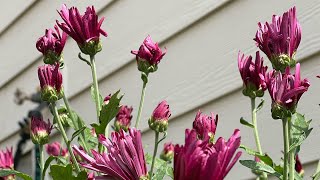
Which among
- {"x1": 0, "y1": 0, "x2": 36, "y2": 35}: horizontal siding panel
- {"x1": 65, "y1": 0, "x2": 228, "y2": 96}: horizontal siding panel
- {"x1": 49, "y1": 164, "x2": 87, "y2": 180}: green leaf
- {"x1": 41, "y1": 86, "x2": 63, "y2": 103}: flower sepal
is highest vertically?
{"x1": 0, "y1": 0, "x2": 36, "y2": 35}: horizontal siding panel

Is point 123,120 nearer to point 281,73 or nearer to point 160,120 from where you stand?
point 160,120

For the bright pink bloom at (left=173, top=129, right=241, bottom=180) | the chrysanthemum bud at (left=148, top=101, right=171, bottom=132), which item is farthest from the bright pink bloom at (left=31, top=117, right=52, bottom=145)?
the bright pink bloom at (left=173, top=129, right=241, bottom=180)

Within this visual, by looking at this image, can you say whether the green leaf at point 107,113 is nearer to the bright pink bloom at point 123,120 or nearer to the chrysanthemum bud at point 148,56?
the chrysanthemum bud at point 148,56

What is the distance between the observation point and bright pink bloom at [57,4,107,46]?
120cm

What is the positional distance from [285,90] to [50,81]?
1.47ft

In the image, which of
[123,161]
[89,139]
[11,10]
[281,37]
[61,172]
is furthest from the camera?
[11,10]

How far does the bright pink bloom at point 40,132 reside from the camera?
54.7 inches

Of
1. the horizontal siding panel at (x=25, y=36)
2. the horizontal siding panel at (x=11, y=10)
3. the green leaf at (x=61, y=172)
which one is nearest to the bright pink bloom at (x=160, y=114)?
the green leaf at (x=61, y=172)

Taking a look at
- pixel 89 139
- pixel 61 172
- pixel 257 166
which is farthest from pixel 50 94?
pixel 257 166

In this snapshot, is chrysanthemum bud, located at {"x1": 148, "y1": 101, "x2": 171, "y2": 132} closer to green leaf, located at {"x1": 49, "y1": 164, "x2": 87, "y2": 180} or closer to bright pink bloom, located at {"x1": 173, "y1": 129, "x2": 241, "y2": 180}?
green leaf, located at {"x1": 49, "y1": 164, "x2": 87, "y2": 180}

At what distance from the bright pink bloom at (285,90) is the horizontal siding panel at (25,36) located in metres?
2.18

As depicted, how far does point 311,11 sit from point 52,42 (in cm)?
90

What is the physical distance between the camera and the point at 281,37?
1105 millimetres

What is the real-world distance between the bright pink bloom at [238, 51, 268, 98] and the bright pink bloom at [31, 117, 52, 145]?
420 mm
